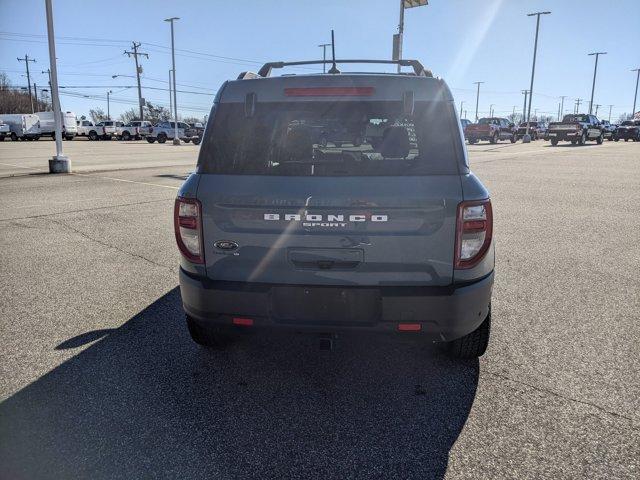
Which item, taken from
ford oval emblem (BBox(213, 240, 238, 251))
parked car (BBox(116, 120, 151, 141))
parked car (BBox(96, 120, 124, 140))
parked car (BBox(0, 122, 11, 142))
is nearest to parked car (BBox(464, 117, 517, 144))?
parked car (BBox(116, 120, 151, 141))

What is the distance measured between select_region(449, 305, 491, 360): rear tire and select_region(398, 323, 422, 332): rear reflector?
651 millimetres

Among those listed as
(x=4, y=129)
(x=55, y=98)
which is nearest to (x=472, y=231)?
(x=55, y=98)

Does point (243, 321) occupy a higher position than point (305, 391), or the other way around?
point (243, 321)

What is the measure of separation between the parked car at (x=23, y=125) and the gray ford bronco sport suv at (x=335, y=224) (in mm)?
→ 49762

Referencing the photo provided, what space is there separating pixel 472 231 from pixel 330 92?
110 cm

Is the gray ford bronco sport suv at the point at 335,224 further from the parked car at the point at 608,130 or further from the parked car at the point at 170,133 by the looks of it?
the parked car at the point at 608,130

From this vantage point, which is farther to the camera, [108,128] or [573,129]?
[108,128]

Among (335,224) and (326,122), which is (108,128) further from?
(335,224)

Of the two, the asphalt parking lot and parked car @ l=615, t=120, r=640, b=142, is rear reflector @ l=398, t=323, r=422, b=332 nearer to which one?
the asphalt parking lot

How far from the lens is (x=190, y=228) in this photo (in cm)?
286

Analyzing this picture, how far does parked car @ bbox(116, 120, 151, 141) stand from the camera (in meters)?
52.1

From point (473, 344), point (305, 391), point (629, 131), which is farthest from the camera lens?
point (629, 131)

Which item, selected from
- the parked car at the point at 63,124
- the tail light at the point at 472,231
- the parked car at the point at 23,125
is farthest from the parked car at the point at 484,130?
the tail light at the point at 472,231

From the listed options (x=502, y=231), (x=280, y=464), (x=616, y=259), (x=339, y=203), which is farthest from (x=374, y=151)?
(x=502, y=231)
